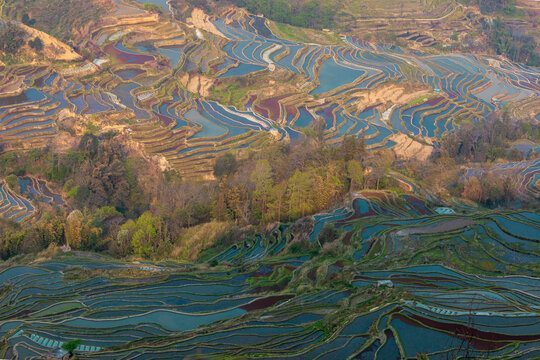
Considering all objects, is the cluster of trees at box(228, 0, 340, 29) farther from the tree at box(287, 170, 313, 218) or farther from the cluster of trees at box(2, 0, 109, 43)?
the tree at box(287, 170, 313, 218)

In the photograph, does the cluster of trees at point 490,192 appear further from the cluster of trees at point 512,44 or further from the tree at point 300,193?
the cluster of trees at point 512,44

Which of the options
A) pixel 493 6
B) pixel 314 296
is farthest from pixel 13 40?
pixel 493 6

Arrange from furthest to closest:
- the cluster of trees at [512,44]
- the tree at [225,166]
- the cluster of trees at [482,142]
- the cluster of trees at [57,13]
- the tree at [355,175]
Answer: the cluster of trees at [512,44] → the cluster of trees at [57,13] → the cluster of trees at [482,142] → the tree at [225,166] → the tree at [355,175]

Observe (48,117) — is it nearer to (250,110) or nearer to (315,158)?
(250,110)

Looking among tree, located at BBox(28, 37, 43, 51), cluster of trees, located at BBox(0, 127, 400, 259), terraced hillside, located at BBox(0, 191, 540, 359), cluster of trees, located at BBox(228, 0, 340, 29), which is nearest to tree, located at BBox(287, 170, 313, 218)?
cluster of trees, located at BBox(0, 127, 400, 259)

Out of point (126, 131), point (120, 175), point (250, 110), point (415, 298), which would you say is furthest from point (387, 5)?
point (415, 298)

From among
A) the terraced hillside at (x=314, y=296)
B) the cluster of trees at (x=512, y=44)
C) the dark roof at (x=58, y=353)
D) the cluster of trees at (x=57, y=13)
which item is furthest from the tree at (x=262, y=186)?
the cluster of trees at (x=512, y=44)
